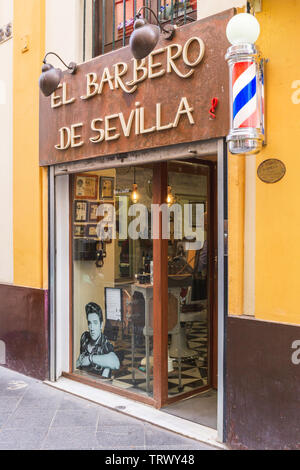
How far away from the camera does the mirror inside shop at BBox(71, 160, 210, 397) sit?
530 cm

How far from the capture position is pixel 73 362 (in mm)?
6070

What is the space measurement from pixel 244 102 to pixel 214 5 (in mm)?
1345

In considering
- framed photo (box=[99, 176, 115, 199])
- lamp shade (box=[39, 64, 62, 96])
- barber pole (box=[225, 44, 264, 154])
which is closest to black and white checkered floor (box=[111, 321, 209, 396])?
framed photo (box=[99, 176, 115, 199])

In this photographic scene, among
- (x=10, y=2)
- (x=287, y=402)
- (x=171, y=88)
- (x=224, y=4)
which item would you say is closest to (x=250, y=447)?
(x=287, y=402)

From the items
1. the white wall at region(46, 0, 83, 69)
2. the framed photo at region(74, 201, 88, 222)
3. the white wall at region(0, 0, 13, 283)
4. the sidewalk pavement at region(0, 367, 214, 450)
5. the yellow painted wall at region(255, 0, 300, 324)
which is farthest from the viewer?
the white wall at region(0, 0, 13, 283)

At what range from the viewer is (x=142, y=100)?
4789 mm

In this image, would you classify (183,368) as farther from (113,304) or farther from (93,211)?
(93,211)

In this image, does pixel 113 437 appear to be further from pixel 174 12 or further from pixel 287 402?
pixel 174 12

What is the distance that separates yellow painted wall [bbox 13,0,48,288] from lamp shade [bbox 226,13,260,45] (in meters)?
3.37

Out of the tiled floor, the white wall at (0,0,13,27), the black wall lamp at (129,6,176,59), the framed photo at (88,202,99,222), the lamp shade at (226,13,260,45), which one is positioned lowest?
the tiled floor

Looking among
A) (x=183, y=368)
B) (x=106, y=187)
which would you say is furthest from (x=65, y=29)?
(x=183, y=368)

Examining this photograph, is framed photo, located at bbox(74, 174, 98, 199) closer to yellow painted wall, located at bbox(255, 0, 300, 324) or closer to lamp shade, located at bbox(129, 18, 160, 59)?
lamp shade, located at bbox(129, 18, 160, 59)

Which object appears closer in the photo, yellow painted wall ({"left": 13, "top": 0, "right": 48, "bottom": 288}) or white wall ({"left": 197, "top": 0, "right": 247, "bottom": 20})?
white wall ({"left": 197, "top": 0, "right": 247, "bottom": 20})

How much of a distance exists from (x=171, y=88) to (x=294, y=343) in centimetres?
255
